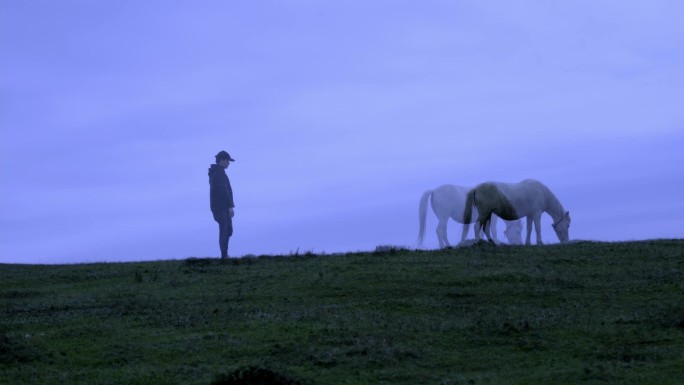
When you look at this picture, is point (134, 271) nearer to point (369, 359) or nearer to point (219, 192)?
point (219, 192)

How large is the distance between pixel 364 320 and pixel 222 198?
38.5ft

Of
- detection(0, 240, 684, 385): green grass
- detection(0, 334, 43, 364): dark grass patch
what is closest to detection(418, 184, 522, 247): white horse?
detection(0, 240, 684, 385): green grass

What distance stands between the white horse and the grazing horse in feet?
3.85

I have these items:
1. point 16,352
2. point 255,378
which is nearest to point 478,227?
point 16,352

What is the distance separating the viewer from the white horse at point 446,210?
108 ft

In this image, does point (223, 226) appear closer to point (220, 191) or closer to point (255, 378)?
point (220, 191)

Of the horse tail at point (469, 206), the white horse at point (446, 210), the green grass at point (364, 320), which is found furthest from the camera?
the white horse at point (446, 210)

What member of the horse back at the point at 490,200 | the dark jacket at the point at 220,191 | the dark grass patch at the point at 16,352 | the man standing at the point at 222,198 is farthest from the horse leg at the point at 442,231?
the dark grass patch at the point at 16,352

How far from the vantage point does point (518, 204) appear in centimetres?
3122

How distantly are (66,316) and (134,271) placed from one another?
5.94 metres

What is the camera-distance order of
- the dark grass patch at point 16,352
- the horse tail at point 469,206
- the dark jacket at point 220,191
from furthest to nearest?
1. the horse tail at point 469,206
2. the dark jacket at point 220,191
3. the dark grass patch at point 16,352

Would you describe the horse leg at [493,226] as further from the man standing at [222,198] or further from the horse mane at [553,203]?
the man standing at [222,198]

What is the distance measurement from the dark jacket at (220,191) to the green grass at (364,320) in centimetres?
370

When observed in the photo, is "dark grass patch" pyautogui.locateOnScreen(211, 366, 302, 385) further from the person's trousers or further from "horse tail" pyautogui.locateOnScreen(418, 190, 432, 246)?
"horse tail" pyautogui.locateOnScreen(418, 190, 432, 246)
